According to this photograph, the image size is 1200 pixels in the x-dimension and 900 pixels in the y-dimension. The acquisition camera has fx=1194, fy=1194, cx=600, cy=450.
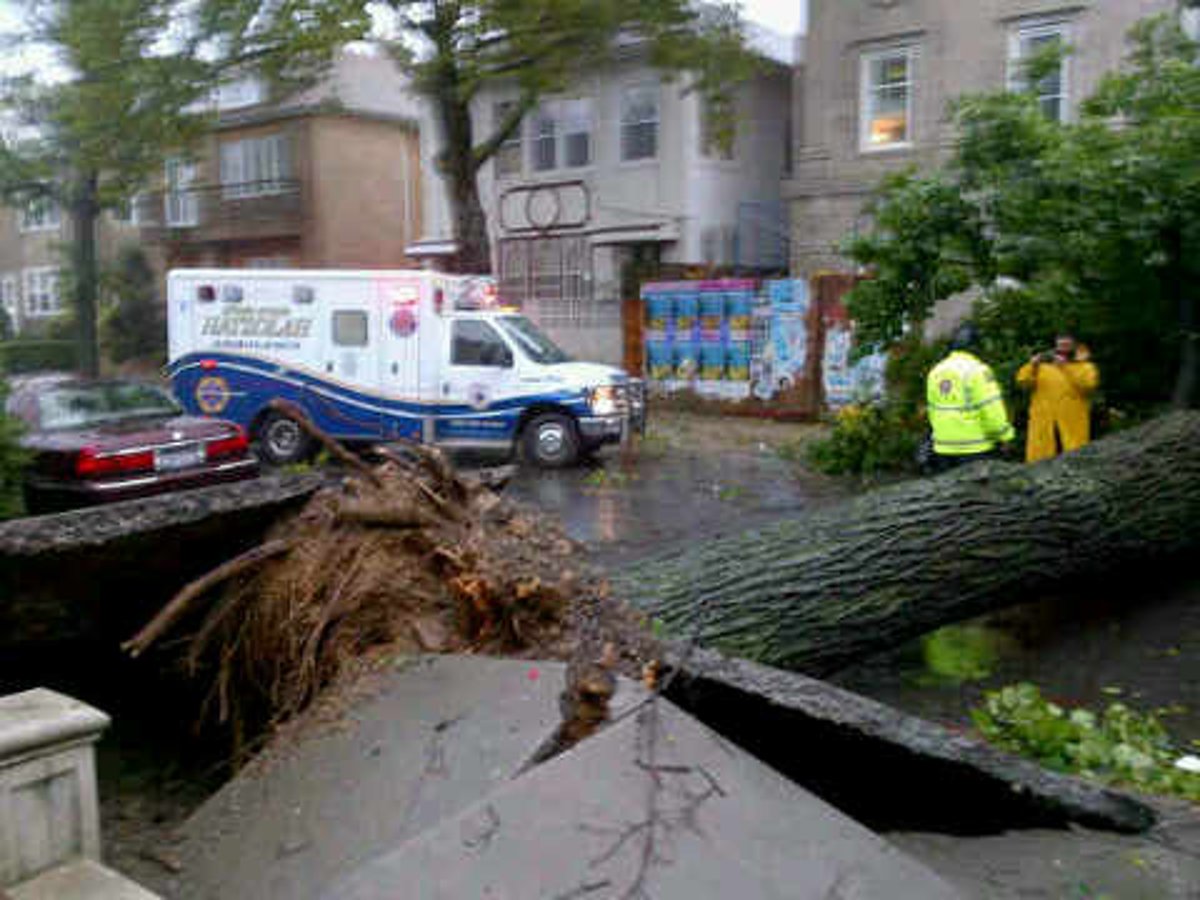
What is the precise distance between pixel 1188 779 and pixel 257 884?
10.4ft

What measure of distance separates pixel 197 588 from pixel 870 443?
973cm

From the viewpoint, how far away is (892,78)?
68.1ft

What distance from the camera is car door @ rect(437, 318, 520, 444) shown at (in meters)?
14.5

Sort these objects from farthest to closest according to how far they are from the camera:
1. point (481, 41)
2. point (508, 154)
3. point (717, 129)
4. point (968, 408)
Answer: point (508, 154), point (717, 129), point (481, 41), point (968, 408)

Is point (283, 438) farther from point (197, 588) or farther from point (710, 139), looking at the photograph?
point (197, 588)

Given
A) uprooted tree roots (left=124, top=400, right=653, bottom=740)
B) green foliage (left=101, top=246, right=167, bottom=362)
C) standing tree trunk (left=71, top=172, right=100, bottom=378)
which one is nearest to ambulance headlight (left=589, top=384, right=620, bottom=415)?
uprooted tree roots (left=124, top=400, right=653, bottom=740)

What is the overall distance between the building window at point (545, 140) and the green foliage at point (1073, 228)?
14515mm

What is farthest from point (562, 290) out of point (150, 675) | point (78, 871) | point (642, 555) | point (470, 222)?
point (78, 871)

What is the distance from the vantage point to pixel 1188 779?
13.9 ft

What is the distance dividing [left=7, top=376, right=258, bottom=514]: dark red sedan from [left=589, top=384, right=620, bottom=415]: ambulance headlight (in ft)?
15.6

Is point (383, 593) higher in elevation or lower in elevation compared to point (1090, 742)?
higher

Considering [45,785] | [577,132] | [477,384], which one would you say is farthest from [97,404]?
[577,132]

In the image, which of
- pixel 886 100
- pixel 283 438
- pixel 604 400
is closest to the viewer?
→ pixel 604 400

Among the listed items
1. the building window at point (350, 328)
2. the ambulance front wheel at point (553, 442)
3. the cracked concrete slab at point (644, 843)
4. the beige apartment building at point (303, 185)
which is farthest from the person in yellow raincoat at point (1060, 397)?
the beige apartment building at point (303, 185)
